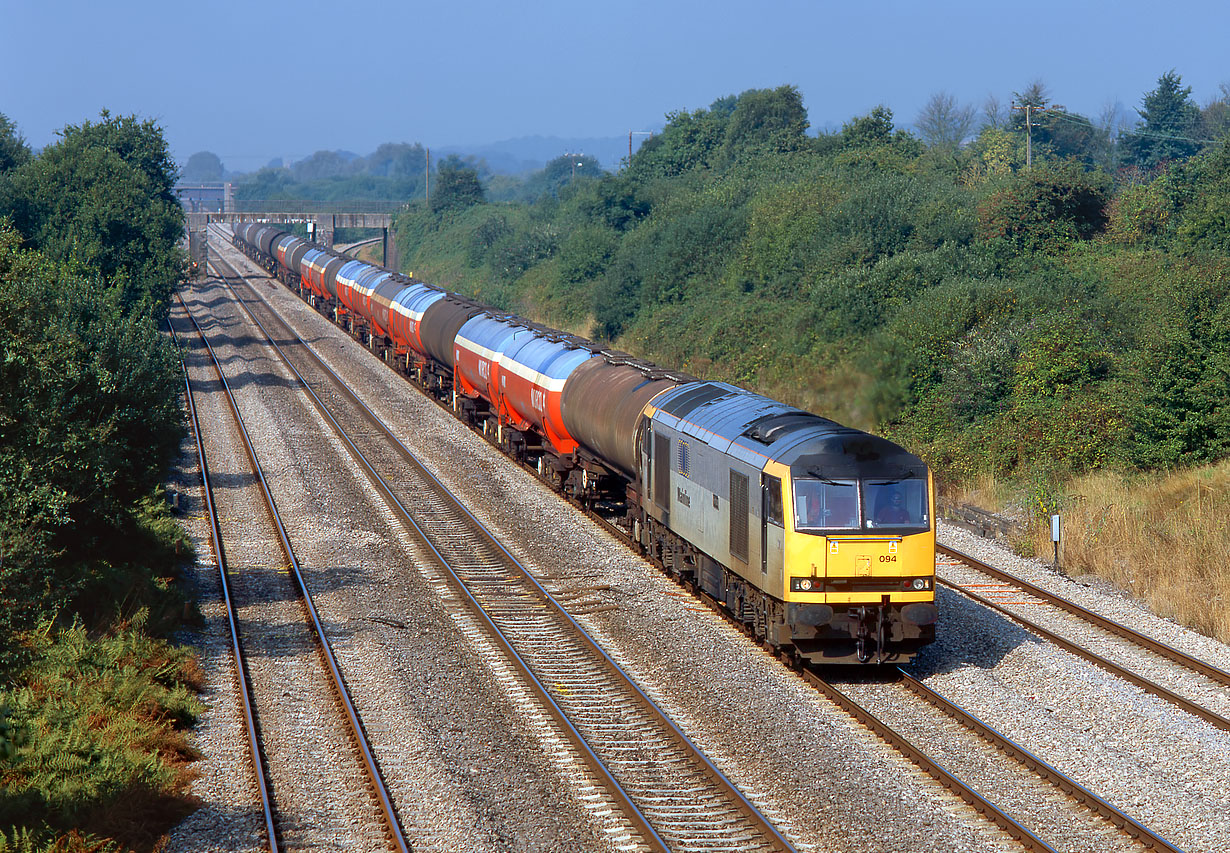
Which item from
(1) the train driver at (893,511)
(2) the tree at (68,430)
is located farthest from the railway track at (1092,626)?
(2) the tree at (68,430)

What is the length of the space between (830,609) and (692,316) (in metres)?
35.9

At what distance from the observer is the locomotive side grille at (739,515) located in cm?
1712

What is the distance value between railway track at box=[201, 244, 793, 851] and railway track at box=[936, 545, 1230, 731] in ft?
21.7

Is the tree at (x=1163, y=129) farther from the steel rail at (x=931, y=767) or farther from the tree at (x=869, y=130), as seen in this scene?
the steel rail at (x=931, y=767)

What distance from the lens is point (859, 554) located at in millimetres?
15641

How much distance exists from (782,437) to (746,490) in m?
0.93

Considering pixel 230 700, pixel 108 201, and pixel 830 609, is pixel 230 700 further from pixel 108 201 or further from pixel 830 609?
pixel 108 201

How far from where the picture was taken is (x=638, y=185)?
244 feet

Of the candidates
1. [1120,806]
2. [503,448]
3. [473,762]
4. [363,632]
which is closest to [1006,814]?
[1120,806]

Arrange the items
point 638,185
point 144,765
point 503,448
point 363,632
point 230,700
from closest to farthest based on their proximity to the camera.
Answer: point 144,765 < point 230,700 < point 363,632 < point 503,448 < point 638,185

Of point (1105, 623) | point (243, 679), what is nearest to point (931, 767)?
point (1105, 623)

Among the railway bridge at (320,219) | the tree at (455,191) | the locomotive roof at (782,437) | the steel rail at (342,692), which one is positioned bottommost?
the steel rail at (342,692)

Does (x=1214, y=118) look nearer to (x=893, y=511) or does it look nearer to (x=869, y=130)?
(x=869, y=130)

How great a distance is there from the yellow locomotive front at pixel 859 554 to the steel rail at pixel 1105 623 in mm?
4088
